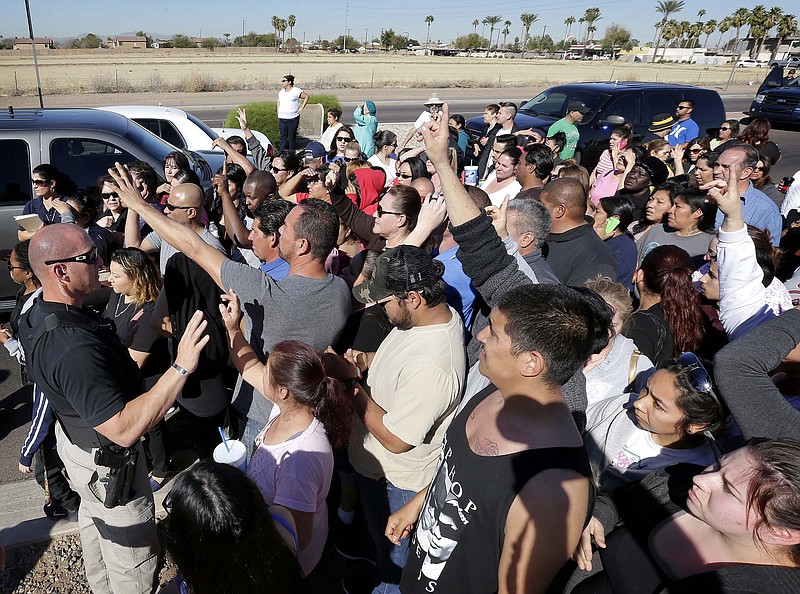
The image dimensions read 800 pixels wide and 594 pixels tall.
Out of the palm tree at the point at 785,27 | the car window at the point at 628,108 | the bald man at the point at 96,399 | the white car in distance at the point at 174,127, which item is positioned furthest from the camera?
the palm tree at the point at 785,27

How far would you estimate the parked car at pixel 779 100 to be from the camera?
18.7 m

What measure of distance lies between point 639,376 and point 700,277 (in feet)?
4.56

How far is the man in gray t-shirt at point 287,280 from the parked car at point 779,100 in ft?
67.3

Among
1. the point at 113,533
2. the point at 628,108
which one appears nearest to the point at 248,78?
the point at 628,108

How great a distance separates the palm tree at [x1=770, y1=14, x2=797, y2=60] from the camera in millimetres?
70062

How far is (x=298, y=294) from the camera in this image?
2.97m

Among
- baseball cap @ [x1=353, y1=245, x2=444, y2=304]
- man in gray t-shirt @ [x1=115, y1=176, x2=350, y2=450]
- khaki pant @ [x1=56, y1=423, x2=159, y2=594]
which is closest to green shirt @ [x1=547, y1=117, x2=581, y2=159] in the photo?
man in gray t-shirt @ [x1=115, y1=176, x2=350, y2=450]

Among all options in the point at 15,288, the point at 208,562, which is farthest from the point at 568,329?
the point at 15,288

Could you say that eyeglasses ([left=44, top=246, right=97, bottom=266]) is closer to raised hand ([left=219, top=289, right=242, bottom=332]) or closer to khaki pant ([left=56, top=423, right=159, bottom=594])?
Result: raised hand ([left=219, top=289, right=242, bottom=332])

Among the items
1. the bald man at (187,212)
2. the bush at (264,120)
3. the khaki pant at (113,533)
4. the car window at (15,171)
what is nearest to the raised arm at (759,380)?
the khaki pant at (113,533)

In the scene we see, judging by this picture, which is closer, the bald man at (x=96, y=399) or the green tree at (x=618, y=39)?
the bald man at (x=96, y=399)

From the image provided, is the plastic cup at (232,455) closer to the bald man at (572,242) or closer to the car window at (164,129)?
the bald man at (572,242)

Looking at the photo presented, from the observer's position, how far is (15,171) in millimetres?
5613

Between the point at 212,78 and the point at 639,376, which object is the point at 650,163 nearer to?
the point at 639,376
